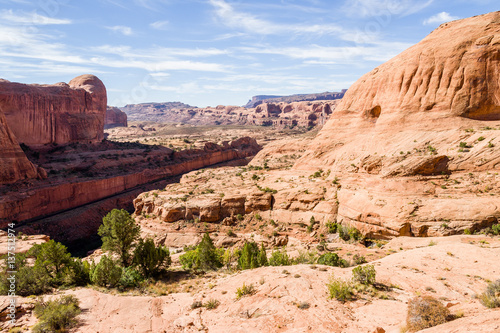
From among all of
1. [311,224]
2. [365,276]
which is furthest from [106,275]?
[311,224]

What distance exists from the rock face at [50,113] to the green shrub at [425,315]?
80173 millimetres

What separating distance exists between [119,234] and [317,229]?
782 inches

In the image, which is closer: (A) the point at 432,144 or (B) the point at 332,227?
(A) the point at 432,144

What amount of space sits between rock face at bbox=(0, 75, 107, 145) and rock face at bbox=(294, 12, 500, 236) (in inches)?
2717

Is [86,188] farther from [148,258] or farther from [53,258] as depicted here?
[148,258]

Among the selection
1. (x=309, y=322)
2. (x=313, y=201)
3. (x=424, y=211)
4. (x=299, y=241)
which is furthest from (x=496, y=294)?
(x=313, y=201)

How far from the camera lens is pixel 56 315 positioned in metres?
14.0

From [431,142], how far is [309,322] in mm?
25368

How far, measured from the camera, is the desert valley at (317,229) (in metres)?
14.0

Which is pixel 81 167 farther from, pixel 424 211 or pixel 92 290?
pixel 424 211

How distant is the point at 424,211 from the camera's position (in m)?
25.0

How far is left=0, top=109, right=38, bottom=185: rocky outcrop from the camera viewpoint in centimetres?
4806

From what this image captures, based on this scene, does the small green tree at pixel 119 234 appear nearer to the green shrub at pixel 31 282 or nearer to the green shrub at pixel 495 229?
the green shrub at pixel 31 282

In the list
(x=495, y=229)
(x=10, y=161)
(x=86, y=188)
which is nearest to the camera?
(x=495, y=229)
